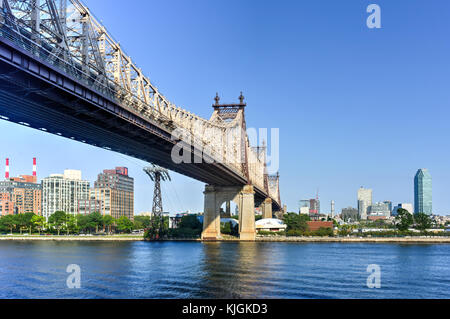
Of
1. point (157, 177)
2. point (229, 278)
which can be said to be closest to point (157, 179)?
point (157, 177)

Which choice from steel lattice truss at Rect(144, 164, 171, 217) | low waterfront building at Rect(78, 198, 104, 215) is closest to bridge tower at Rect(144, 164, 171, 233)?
steel lattice truss at Rect(144, 164, 171, 217)

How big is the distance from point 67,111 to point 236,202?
5917cm

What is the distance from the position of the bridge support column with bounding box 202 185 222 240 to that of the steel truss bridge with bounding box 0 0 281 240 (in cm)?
3045

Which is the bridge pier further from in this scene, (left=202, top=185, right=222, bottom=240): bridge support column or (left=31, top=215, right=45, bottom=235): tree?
(left=31, top=215, right=45, bottom=235): tree

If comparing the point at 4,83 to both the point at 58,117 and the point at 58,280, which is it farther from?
the point at 58,280

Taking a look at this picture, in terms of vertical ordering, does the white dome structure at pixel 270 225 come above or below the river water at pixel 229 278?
below

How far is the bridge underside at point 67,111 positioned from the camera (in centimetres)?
2566

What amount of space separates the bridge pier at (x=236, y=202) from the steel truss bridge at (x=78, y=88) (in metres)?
30.4

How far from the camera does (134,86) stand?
44.1 m

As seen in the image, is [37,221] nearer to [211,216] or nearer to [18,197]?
[211,216]

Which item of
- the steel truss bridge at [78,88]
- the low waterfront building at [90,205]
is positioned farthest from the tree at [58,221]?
the steel truss bridge at [78,88]

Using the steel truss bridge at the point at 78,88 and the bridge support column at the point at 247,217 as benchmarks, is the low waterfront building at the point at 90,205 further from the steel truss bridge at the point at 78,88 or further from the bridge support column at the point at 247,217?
the steel truss bridge at the point at 78,88

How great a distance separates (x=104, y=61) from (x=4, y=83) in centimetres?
1091
